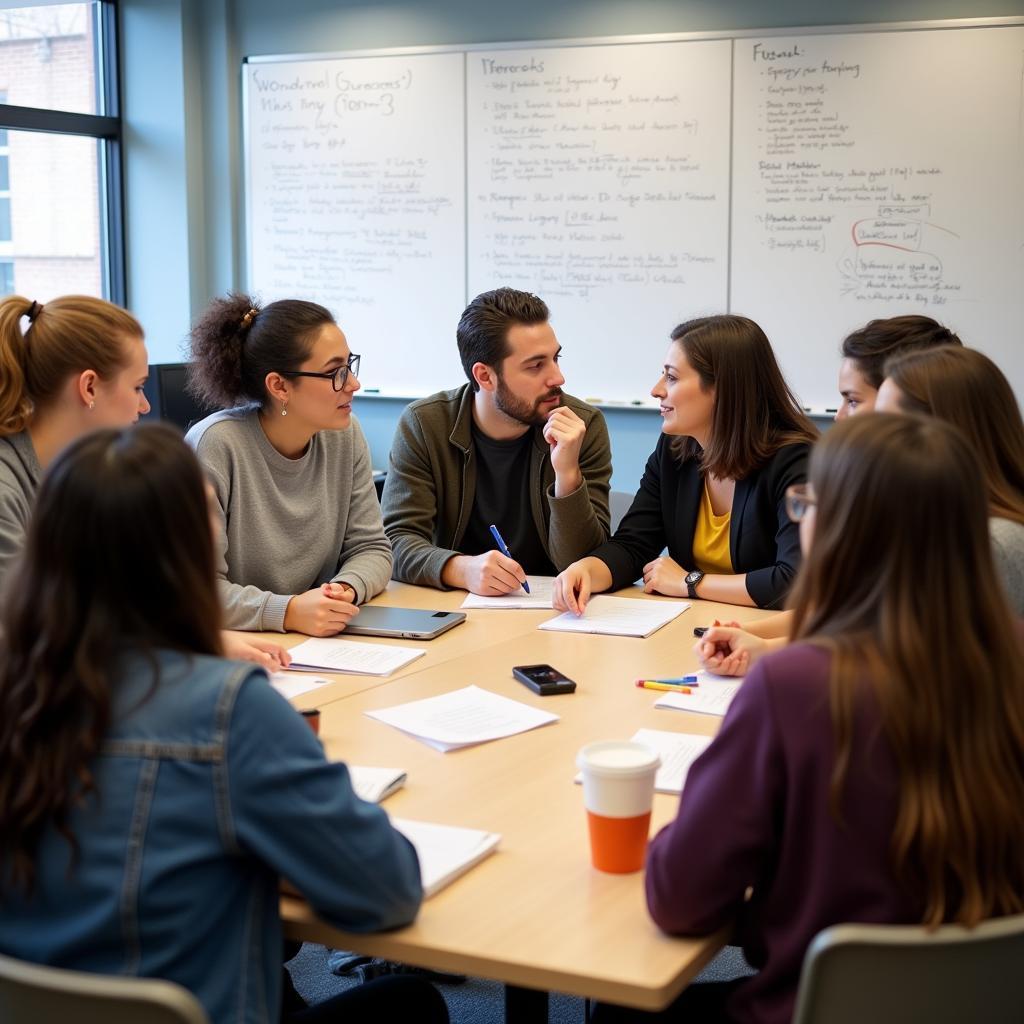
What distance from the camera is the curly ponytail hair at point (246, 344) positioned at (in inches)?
106

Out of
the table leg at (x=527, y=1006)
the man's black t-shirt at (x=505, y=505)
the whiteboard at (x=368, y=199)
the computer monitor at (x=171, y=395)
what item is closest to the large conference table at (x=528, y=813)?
the table leg at (x=527, y=1006)

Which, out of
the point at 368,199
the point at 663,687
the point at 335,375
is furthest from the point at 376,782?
the point at 368,199

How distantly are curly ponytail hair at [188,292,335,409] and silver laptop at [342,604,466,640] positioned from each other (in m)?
0.57

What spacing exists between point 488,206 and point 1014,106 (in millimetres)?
1921

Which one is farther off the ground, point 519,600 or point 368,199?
point 368,199

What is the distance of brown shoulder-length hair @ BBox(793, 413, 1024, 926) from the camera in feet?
3.84

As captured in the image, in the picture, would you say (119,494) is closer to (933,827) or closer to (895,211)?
(933,827)

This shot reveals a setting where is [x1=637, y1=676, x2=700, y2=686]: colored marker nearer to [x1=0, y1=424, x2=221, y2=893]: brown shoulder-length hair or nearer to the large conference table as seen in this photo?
the large conference table

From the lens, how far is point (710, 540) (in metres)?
2.87

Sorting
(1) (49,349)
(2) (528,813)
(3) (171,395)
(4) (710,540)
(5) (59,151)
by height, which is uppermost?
(5) (59,151)

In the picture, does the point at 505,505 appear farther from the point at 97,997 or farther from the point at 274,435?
the point at 97,997

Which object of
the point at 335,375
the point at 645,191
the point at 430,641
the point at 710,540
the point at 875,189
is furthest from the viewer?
the point at 645,191

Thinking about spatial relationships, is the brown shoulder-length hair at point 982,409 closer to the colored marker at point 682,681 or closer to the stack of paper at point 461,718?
the colored marker at point 682,681

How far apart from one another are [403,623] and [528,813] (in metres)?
0.96
